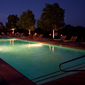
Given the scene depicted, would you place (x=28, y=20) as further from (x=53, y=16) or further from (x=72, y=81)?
(x=72, y=81)

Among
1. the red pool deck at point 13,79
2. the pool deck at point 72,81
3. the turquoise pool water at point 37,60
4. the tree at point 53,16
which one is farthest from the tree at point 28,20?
the pool deck at point 72,81

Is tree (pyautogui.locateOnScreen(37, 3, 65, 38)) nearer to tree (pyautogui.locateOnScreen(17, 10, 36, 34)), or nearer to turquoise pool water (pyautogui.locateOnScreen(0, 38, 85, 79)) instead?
turquoise pool water (pyautogui.locateOnScreen(0, 38, 85, 79))

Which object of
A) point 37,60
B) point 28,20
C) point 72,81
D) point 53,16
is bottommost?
point 37,60

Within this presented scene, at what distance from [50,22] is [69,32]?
6072 millimetres

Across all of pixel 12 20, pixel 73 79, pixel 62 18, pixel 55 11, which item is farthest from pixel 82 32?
pixel 12 20

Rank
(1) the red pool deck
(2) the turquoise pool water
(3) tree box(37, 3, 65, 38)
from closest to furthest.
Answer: (1) the red pool deck, (2) the turquoise pool water, (3) tree box(37, 3, 65, 38)

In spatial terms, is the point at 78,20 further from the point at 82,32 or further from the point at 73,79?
the point at 73,79

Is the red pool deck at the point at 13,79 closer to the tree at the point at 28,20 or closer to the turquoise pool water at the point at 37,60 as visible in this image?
the turquoise pool water at the point at 37,60

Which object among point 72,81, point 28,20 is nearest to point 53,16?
point 28,20

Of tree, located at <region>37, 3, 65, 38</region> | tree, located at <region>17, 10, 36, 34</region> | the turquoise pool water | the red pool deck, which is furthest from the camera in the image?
tree, located at <region>17, 10, 36, 34</region>

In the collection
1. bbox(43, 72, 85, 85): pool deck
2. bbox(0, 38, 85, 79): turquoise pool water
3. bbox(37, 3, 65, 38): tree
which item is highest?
bbox(37, 3, 65, 38): tree

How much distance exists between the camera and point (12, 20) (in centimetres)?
3609

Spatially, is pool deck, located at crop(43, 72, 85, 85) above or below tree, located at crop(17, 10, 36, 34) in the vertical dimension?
below

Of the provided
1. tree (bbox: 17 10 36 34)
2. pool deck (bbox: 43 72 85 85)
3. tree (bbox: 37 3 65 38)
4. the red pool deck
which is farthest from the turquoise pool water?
tree (bbox: 17 10 36 34)
